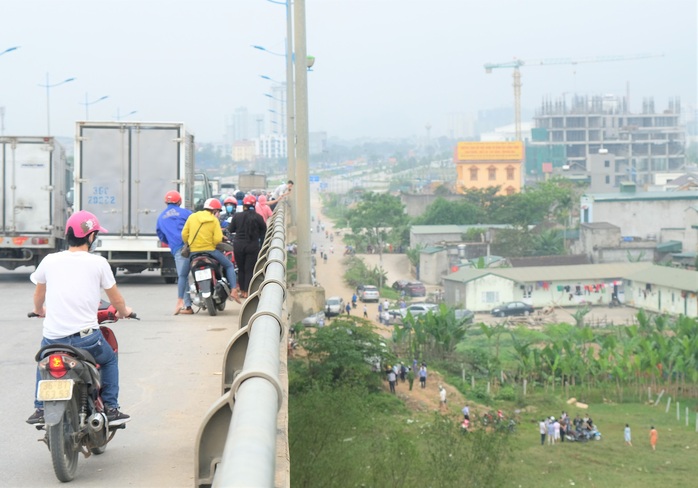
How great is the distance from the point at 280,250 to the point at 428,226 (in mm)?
78322

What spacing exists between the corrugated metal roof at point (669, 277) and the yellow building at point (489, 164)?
65242 mm

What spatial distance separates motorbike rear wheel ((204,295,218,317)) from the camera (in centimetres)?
1316

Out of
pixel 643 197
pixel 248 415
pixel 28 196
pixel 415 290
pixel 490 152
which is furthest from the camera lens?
pixel 490 152

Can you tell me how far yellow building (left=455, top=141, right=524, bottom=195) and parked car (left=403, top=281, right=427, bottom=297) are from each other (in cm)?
5984

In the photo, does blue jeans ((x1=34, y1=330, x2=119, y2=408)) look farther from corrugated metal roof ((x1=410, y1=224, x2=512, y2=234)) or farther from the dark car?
corrugated metal roof ((x1=410, y1=224, x2=512, y2=234))

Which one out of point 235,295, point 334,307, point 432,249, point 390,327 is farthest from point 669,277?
point 235,295

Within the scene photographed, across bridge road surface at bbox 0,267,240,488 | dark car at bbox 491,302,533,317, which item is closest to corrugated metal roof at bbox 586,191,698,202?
dark car at bbox 491,302,533,317

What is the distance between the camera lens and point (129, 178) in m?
18.1

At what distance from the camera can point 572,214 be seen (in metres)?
96.6

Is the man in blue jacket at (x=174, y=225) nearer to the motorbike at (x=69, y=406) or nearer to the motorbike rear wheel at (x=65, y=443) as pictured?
the motorbike at (x=69, y=406)

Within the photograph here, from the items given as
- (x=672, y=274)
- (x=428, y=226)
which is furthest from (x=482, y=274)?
(x=428, y=226)

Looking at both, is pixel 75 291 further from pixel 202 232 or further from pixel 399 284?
Result: pixel 399 284

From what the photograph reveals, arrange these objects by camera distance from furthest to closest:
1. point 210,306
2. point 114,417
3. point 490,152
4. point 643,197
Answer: point 490,152 < point 643,197 < point 210,306 < point 114,417

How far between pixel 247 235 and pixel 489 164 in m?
122
